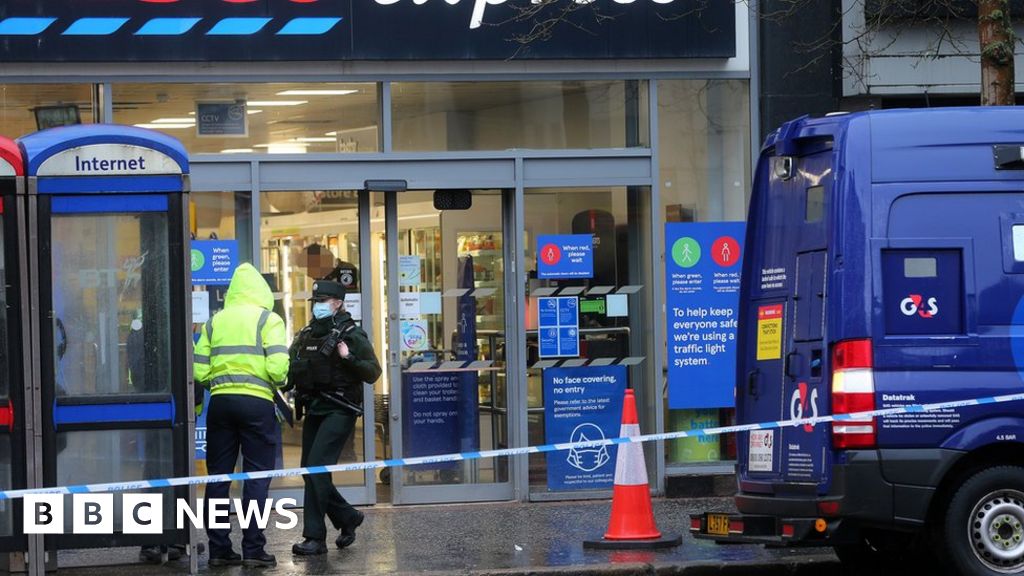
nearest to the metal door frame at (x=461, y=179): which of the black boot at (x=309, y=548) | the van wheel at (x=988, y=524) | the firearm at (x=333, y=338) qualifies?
the black boot at (x=309, y=548)

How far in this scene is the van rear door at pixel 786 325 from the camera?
866cm

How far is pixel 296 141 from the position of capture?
41.0 feet

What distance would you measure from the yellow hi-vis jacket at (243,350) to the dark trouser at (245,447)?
10 centimetres

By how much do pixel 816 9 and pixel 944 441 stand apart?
5601 millimetres

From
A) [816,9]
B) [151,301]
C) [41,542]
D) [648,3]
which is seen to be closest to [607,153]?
[648,3]

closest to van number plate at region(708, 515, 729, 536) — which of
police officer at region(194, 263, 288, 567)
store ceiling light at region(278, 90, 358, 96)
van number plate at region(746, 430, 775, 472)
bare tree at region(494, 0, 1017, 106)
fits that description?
van number plate at region(746, 430, 775, 472)

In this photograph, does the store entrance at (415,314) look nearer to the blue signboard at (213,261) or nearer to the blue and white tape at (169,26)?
the blue signboard at (213,261)

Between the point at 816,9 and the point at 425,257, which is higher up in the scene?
the point at 816,9

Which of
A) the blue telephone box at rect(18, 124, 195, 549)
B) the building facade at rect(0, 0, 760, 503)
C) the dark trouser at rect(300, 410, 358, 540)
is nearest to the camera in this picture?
the blue telephone box at rect(18, 124, 195, 549)

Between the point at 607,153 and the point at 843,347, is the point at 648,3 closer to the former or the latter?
the point at 607,153

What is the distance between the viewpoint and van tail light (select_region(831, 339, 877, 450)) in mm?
8336

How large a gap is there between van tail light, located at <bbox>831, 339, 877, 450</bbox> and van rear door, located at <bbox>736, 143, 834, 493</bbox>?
14 cm

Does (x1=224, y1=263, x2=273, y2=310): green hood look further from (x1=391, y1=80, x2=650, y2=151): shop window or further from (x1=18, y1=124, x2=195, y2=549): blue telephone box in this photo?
(x1=391, y1=80, x2=650, y2=151): shop window

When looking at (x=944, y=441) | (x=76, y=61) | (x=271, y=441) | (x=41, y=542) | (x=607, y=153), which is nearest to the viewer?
(x=944, y=441)
